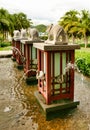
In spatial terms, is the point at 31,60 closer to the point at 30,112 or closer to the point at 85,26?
Result: the point at 30,112

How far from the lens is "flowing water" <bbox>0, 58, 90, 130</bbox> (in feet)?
15.5

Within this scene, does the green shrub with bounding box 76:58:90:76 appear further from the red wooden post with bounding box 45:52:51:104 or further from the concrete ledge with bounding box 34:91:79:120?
the red wooden post with bounding box 45:52:51:104

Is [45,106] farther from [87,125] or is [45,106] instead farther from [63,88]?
[87,125]

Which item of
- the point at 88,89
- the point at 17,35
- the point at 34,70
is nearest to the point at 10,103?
the point at 34,70

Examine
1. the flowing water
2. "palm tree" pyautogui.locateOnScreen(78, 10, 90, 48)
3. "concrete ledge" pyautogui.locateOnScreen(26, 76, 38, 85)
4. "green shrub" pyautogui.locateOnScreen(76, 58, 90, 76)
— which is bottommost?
the flowing water

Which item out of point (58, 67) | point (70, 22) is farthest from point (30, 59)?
point (70, 22)

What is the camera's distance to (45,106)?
201 inches

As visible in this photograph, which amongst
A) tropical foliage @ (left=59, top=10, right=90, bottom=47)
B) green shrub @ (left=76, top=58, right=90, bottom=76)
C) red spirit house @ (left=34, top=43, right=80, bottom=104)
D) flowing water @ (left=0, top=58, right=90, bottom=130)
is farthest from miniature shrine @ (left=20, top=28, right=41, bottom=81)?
tropical foliage @ (left=59, top=10, right=90, bottom=47)

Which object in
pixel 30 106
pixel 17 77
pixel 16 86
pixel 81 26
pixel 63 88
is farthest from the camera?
pixel 81 26

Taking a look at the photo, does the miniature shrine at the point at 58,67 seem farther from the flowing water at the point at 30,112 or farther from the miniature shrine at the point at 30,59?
the miniature shrine at the point at 30,59

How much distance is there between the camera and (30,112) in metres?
5.51

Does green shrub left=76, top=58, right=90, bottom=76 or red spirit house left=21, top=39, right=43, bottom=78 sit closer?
red spirit house left=21, top=39, right=43, bottom=78

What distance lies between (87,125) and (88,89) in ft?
9.87

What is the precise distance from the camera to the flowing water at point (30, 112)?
4723 millimetres
